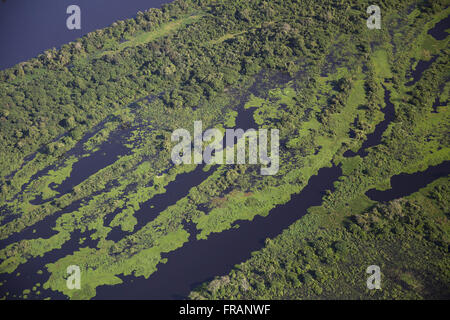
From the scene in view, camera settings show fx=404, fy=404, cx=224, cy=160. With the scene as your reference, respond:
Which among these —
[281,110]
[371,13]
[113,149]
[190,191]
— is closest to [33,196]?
[113,149]

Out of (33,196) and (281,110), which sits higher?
(281,110)

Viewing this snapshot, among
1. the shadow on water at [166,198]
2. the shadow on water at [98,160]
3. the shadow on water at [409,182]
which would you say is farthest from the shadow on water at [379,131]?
the shadow on water at [98,160]

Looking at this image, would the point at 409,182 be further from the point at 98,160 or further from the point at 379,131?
the point at 98,160

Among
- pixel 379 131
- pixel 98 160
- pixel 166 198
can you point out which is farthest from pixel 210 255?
pixel 379 131

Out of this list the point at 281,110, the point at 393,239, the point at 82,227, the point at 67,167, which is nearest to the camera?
the point at 393,239

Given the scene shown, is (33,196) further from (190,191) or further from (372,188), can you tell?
(372,188)

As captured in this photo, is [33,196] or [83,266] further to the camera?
[33,196]

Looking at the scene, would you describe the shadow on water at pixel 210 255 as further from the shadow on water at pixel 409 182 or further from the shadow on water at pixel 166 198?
the shadow on water at pixel 409 182
